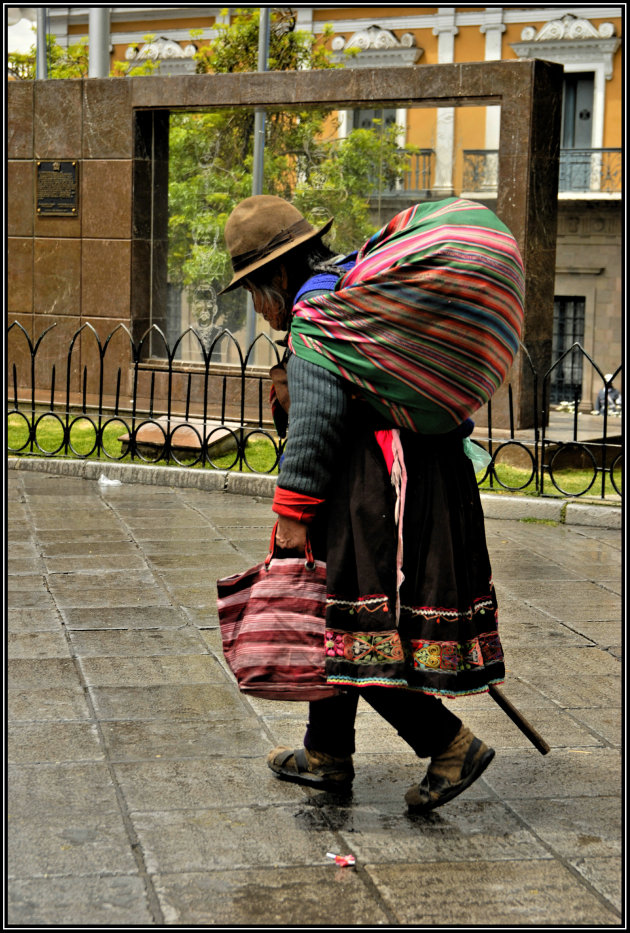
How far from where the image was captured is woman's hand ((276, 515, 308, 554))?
3.37 metres

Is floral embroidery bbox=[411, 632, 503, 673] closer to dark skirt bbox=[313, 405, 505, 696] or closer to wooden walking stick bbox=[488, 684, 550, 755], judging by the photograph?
dark skirt bbox=[313, 405, 505, 696]

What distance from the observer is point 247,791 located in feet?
11.9

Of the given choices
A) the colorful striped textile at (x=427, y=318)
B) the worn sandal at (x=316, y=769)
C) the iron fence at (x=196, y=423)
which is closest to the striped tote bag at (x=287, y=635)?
the worn sandal at (x=316, y=769)

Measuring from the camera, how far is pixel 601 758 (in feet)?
13.1

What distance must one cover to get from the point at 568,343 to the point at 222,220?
14.8m

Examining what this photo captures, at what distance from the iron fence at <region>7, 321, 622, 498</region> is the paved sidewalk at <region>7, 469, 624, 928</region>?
3051 millimetres

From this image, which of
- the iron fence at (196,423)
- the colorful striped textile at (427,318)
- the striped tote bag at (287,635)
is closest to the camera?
the colorful striped textile at (427,318)

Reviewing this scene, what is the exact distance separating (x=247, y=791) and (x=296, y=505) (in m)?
0.93

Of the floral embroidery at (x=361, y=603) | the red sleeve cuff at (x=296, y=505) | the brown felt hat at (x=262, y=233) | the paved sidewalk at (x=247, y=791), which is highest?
the brown felt hat at (x=262, y=233)

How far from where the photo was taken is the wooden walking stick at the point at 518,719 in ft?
11.9

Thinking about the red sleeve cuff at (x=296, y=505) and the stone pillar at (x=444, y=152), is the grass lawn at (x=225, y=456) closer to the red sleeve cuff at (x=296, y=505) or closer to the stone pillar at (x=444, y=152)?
Answer: the stone pillar at (x=444, y=152)

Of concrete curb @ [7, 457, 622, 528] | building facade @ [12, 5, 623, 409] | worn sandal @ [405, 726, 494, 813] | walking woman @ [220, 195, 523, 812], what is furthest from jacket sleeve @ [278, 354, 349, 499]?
building facade @ [12, 5, 623, 409]

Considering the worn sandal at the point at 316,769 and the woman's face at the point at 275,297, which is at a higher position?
the woman's face at the point at 275,297

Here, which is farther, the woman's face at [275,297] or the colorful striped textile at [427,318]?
the woman's face at [275,297]
